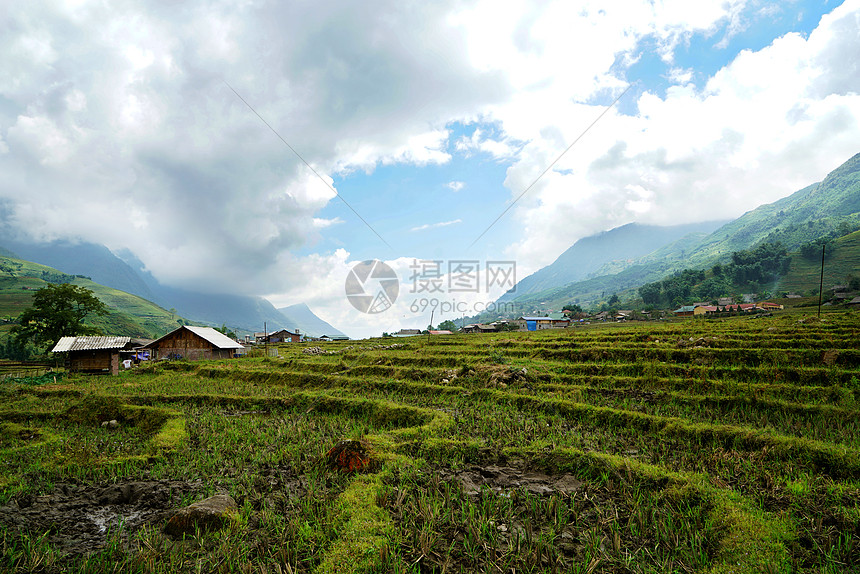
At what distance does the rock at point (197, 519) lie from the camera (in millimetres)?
5148

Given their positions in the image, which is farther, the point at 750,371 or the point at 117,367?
the point at 117,367

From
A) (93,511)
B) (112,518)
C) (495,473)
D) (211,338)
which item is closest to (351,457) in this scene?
(495,473)

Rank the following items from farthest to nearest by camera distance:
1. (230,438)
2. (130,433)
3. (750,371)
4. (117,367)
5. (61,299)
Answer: (61,299), (117,367), (750,371), (130,433), (230,438)

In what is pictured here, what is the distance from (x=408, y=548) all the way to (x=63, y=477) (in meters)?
7.81

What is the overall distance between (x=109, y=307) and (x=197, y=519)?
161009 mm

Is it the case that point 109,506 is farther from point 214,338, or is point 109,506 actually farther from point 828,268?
point 828,268

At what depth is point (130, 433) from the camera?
11.3 meters

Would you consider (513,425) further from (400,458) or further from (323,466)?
(323,466)

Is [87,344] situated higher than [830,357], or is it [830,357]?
[87,344]

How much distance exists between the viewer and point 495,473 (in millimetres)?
A: 6945

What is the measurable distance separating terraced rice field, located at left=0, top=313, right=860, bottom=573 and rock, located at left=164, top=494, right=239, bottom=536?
7.2 inches

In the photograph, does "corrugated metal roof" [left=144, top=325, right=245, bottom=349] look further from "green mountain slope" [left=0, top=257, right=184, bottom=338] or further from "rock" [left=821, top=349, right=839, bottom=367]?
"green mountain slope" [left=0, top=257, right=184, bottom=338]

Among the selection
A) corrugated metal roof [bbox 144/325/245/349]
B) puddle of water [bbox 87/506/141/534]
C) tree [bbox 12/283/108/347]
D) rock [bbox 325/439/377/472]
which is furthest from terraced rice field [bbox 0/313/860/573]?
tree [bbox 12/283/108/347]

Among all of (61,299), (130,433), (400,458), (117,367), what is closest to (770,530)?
(400,458)
